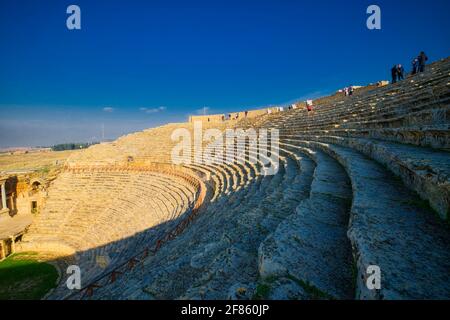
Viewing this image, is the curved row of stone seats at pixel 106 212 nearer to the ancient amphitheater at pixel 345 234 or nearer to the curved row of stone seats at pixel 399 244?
the ancient amphitheater at pixel 345 234

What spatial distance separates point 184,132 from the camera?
2870 centimetres

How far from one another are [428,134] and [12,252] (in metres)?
24.2

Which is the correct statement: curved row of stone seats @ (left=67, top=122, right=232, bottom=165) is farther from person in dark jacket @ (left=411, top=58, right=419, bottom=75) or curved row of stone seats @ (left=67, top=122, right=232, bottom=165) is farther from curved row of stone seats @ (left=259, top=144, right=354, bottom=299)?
curved row of stone seats @ (left=259, top=144, right=354, bottom=299)

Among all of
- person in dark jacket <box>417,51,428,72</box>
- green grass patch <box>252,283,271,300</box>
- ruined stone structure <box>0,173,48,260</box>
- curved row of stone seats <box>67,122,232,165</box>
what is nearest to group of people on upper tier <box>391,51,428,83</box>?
person in dark jacket <box>417,51,428,72</box>

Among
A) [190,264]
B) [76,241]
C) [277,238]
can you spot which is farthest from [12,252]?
[277,238]

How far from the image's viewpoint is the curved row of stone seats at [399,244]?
4.15ft

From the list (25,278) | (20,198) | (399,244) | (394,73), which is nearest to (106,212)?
(25,278)

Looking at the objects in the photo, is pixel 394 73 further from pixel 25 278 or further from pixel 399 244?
pixel 25 278

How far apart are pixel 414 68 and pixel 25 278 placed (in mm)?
25415

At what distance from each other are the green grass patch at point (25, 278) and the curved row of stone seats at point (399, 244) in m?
15.6

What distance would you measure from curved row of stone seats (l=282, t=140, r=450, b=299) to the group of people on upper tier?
48.9 feet

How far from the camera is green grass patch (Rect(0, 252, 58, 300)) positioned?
12.5 metres
